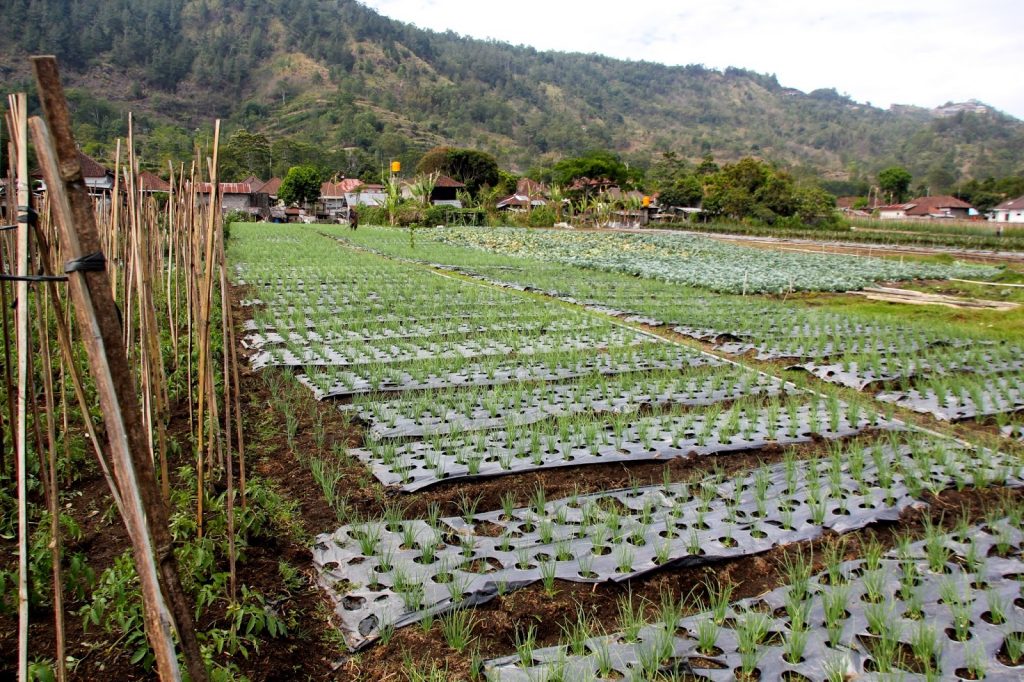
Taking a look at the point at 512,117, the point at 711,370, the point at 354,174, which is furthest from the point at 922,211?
the point at 512,117

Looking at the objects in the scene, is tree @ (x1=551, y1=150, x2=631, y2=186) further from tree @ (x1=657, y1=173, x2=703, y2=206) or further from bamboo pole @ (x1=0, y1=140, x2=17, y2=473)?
bamboo pole @ (x1=0, y1=140, x2=17, y2=473)

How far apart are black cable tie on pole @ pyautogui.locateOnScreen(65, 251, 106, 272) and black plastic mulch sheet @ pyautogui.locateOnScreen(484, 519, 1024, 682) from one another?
5.93ft

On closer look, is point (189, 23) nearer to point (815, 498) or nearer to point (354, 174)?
point (354, 174)

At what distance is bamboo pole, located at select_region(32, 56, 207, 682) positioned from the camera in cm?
157

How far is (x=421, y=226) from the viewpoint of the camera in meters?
36.7

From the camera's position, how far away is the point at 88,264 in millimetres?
1598

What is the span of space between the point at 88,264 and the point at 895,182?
8419 centimetres

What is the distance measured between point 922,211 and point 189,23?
13674 centimetres

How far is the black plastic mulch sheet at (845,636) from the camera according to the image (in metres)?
2.41

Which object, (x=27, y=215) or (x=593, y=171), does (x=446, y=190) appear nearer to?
(x=593, y=171)

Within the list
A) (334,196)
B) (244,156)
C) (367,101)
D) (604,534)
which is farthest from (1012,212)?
(367,101)

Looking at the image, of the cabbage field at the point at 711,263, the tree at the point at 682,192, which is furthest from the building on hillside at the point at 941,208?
the cabbage field at the point at 711,263

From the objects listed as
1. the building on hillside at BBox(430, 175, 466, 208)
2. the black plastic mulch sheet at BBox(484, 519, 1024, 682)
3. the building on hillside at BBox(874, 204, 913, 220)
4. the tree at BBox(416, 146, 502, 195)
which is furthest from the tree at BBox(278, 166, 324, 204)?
the black plastic mulch sheet at BBox(484, 519, 1024, 682)

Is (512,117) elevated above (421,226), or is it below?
above
